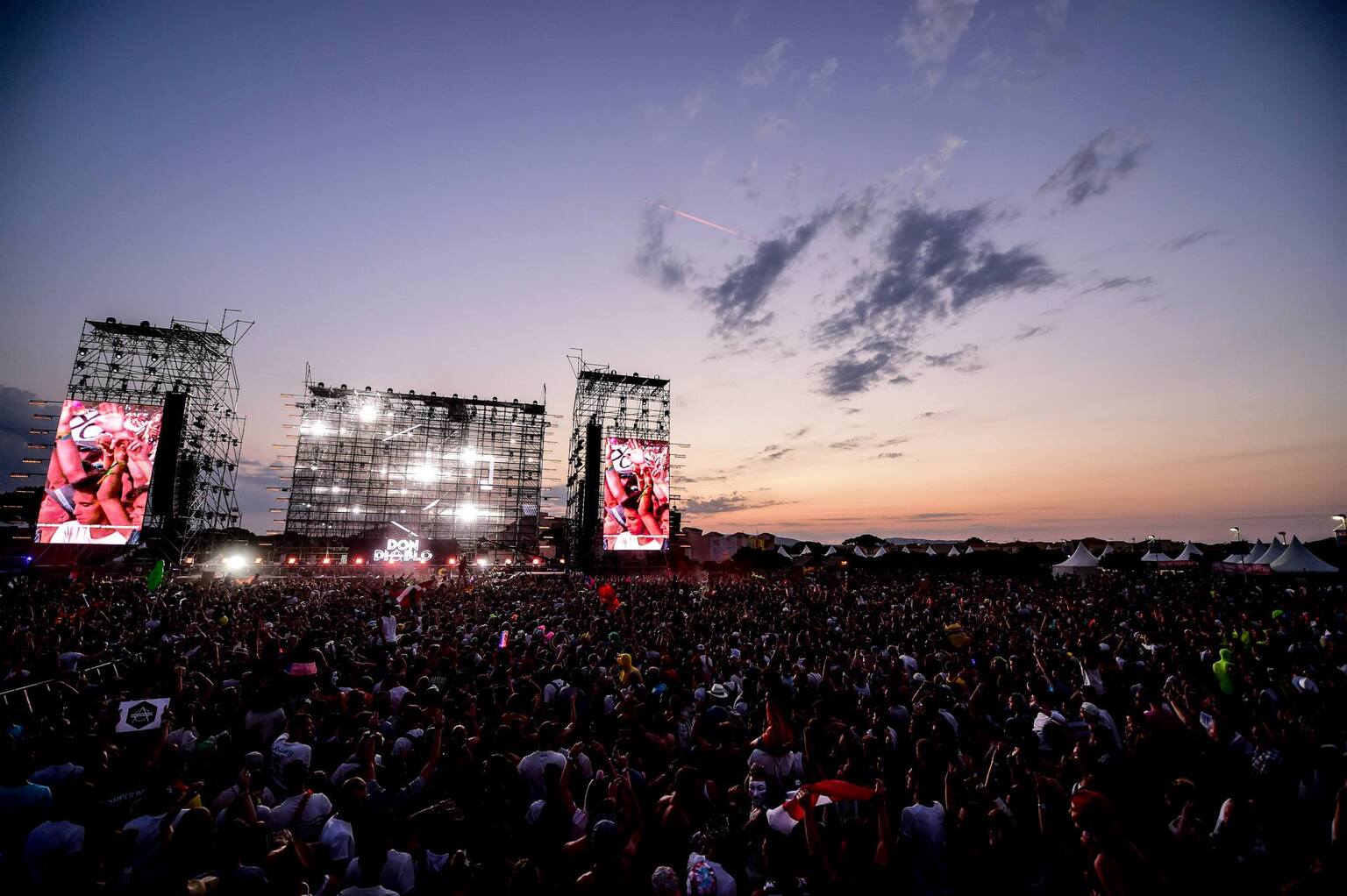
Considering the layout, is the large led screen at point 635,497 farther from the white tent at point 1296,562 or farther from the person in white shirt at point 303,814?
the person in white shirt at point 303,814

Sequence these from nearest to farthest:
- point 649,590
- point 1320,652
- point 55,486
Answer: point 1320,652 < point 649,590 < point 55,486

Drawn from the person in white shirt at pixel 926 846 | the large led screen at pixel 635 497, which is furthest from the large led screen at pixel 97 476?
→ the person in white shirt at pixel 926 846

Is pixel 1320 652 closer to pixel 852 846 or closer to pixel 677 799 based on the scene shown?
pixel 852 846

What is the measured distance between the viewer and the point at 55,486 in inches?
1155

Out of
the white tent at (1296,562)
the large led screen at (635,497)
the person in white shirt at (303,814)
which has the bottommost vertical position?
the person in white shirt at (303,814)

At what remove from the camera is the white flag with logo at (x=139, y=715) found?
17.8 feet

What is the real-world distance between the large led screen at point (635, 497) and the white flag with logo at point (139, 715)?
103 ft

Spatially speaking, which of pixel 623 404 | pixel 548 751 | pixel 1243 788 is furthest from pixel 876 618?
pixel 623 404

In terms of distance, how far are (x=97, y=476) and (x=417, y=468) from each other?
24178 mm

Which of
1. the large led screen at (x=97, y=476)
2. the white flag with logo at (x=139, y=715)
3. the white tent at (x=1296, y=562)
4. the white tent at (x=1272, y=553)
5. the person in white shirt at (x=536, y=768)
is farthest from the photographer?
the large led screen at (x=97, y=476)

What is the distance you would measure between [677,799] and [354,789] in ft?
7.27

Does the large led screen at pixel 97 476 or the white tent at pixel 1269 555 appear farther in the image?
the large led screen at pixel 97 476

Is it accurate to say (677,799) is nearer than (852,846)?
No

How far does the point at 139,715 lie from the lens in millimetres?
5559
